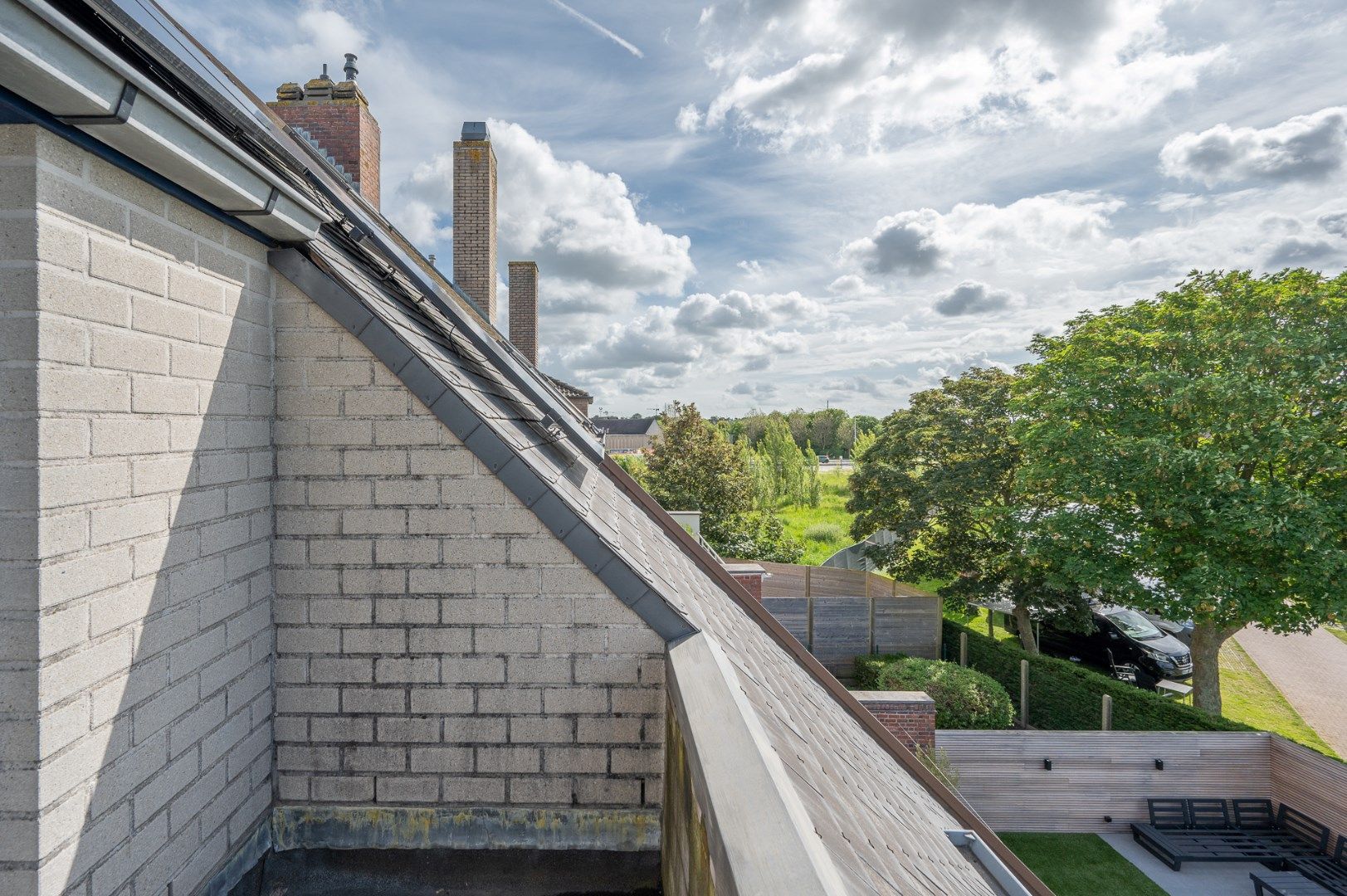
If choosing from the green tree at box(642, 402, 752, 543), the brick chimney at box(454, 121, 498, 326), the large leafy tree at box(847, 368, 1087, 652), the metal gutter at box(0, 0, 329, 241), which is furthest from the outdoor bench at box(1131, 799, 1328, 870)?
the green tree at box(642, 402, 752, 543)

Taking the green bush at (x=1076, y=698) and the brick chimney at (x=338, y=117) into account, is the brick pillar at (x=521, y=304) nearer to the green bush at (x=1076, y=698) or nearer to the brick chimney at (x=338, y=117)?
the brick chimney at (x=338, y=117)

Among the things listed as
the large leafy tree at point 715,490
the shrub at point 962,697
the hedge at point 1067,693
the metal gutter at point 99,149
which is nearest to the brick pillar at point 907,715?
the shrub at point 962,697

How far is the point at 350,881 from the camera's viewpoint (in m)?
2.86

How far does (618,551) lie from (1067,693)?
1311 centimetres

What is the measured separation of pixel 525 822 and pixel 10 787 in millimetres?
1771

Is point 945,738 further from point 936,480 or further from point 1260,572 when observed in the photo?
point 936,480

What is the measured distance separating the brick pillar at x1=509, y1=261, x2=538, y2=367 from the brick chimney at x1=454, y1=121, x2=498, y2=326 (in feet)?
17.3

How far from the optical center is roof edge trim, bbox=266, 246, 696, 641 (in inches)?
110

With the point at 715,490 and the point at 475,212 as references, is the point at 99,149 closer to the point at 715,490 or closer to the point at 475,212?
the point at 475,212

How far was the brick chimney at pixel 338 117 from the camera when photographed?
721cm

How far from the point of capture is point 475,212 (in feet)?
35.5

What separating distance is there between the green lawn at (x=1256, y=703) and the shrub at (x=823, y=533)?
1625 centimetres

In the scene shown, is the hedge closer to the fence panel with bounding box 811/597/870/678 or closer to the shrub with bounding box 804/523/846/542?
the fence panel with bounding box 811/597/870/678

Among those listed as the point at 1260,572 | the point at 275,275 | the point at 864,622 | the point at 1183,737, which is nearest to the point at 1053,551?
the point at 1260,572
